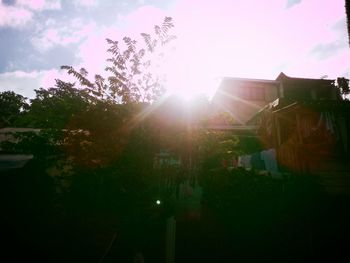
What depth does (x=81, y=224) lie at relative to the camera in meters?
6.34

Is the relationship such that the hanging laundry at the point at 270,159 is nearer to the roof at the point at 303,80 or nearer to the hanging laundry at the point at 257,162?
the hanging laundry at the point at 257,162

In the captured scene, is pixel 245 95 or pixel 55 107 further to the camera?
pixel 245 95

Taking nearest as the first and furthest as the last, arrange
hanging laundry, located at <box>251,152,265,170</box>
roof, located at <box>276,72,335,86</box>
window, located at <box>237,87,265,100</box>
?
hanging laundry, located at <box>251,152,265,170</box>, roof, located at <box>276,72,335,86</box>, window, located at <box>237,87,265,100</box>

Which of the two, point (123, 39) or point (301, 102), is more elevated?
point (123, 39)

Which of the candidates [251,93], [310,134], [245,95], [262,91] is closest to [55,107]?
[310,134]

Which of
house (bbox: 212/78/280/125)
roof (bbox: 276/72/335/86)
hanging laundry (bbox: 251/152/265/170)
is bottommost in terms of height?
hanging laundry (bbox: 251/152/265/170)

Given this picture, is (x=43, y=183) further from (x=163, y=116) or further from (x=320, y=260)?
(x=320, y=260)

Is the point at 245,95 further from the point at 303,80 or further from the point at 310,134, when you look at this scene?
the point at 310,134

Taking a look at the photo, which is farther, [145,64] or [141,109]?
[145,64]

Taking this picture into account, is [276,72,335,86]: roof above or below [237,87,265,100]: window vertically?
above

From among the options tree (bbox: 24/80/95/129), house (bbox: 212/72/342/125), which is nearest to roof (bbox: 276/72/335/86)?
house (bbox: 212/72/342/125)

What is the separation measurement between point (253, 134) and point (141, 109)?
12.3m

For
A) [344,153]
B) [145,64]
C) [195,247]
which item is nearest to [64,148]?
[145,64]

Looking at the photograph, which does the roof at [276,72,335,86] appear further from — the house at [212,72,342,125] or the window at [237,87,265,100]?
the window at [237,87,265,100]
